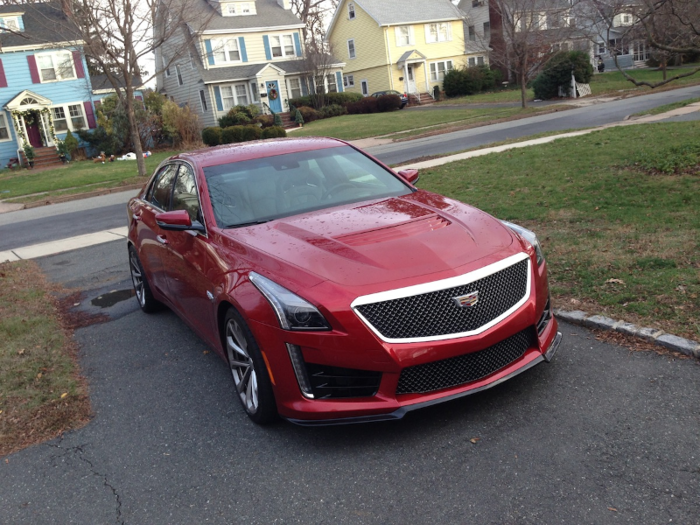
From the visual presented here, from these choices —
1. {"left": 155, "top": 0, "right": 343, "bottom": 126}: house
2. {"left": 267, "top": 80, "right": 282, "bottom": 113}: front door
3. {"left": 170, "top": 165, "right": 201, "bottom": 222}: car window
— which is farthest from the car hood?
{"left": 267, "top": 80, "right": 282, "bottom": 113}: front door

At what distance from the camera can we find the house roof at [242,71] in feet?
140

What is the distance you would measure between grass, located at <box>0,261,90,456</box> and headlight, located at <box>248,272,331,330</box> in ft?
5.99

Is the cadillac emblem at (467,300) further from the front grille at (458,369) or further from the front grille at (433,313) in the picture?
the front grille at (458,369)

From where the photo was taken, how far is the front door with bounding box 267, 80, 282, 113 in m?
44.1

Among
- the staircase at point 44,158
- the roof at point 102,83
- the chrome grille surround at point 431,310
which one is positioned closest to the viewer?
the chrome grille surround at point 431,310

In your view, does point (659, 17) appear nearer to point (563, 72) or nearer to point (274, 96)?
point (563, 72)

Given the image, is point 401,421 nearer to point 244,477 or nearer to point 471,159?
point 244,477

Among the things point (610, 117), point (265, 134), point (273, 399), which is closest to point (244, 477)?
point (273, 399)

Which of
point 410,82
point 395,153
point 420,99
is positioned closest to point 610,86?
point 420,99

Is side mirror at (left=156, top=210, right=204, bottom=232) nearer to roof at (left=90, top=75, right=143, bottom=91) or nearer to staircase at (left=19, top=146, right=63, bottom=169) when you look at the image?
staircase at (left=19, top=146, right=63, bottom=169)

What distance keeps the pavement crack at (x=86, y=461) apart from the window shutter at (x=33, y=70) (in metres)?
37.3

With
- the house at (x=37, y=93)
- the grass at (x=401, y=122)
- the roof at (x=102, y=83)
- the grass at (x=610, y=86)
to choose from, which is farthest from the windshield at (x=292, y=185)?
the roof at (x=102, y=83)

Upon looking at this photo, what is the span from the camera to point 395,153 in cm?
2030

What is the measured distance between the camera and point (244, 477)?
3.54 m
